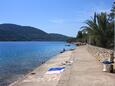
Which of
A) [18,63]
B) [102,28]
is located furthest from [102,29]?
[18,63]

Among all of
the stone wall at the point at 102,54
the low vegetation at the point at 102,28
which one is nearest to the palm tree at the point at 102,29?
the low vegetation at the point at 102,28

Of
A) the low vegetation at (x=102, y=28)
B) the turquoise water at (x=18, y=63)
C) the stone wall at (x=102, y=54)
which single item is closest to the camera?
the stone wall at (x=102, y=54)

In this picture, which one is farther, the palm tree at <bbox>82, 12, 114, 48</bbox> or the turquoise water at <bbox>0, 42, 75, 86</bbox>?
the palm tree at <bbox>82, 12, 114, 48</bbox>

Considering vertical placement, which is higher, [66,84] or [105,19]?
[105,19]

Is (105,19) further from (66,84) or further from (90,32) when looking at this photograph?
(66,84)

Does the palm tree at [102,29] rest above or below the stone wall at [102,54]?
above

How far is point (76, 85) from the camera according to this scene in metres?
10.6

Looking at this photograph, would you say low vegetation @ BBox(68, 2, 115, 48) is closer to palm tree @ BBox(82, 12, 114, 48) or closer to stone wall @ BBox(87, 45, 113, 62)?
palm tree @ BBox(82, 12, 114, 48)

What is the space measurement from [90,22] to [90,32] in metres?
1.55

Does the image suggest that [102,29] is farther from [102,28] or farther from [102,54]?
[102,54]

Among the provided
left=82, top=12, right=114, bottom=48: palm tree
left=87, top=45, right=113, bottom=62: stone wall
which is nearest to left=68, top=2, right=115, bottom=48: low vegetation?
left=82, top=12, right=114, bottom=48: palm tree

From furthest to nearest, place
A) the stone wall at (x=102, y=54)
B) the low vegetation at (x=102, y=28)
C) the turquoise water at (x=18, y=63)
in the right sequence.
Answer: the low vegetation at (x=102, y=28)
the turquoise water at (x=18, y=63)
the stone wall at (x=102, y=54)

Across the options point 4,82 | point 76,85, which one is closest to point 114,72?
point 76,85

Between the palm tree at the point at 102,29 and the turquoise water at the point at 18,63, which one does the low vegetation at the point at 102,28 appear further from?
the turquoise water at the point at 18,63
